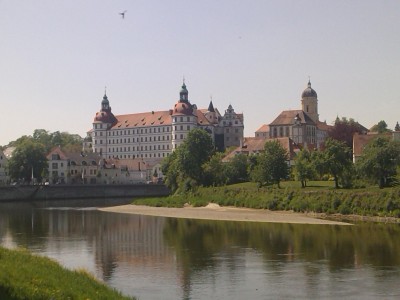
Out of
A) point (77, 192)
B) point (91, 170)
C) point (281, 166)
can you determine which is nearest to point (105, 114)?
point (91, 170)

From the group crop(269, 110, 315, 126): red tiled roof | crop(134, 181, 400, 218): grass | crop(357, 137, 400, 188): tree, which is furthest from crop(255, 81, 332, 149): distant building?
crop(357, 137, 400, 188): tree

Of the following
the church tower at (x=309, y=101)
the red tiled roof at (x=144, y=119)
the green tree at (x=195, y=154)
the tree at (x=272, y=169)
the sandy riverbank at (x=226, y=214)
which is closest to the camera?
the sandy riverbank at (x=226, y=214)

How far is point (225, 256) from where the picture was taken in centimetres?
3931

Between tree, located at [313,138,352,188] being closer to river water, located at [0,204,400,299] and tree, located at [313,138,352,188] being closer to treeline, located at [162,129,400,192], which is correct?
treeline, located at [162,129,400,192]

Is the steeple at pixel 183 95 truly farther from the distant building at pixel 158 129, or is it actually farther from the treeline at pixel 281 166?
the treeline at pixel 281 166

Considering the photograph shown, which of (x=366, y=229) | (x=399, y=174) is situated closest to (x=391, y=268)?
(x=366, y=229)

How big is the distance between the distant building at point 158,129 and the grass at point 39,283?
138760 mm

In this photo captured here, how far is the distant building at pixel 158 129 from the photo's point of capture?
16662 cm

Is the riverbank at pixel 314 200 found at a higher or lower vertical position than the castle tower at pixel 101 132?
lower

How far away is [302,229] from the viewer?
53.1 m

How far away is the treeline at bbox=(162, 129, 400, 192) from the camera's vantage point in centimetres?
6719

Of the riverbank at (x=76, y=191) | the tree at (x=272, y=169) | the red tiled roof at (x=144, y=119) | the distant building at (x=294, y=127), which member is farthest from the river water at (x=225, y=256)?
the red tiled roof at (x=144, y=119)

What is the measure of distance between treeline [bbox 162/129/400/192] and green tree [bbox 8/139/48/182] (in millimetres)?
25928

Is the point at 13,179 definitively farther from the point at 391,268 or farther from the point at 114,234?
the point at 391,268
